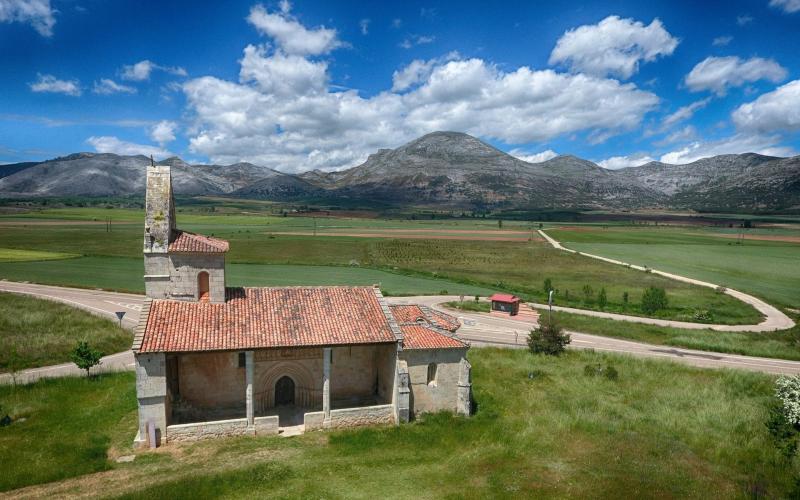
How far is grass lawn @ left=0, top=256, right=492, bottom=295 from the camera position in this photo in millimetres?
58594

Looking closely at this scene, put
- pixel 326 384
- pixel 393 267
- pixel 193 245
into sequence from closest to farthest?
pixel 326 384, pixel 193 245, pixel 393 267

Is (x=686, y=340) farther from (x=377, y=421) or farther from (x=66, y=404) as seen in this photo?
(x=66, y=404)

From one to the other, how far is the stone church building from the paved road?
12.6 m

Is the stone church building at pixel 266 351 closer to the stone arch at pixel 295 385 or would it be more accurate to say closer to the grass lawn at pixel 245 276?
the stone arch at pixel 295 385

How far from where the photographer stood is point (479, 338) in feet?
143

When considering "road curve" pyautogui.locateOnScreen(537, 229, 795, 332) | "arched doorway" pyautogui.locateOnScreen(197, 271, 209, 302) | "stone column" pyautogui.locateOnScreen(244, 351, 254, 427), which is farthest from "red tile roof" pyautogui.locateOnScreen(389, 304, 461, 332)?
"road curve" pyautogui.locateOnScreen(537, 229, 795, 332)

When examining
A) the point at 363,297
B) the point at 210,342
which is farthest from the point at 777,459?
the point at 210,342

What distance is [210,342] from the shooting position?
21562 mm

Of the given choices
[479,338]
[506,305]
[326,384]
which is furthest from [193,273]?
[506,305]

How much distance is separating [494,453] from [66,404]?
22949mm

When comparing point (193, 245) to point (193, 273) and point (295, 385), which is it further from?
point (295, 385)

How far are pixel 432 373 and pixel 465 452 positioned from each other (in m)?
5.42

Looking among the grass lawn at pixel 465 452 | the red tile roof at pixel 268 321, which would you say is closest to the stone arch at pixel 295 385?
the red tile roof at pixel 268 321

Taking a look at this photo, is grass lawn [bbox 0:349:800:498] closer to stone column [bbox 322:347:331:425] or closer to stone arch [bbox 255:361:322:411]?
stone column [bbox 322:347:331:425]
